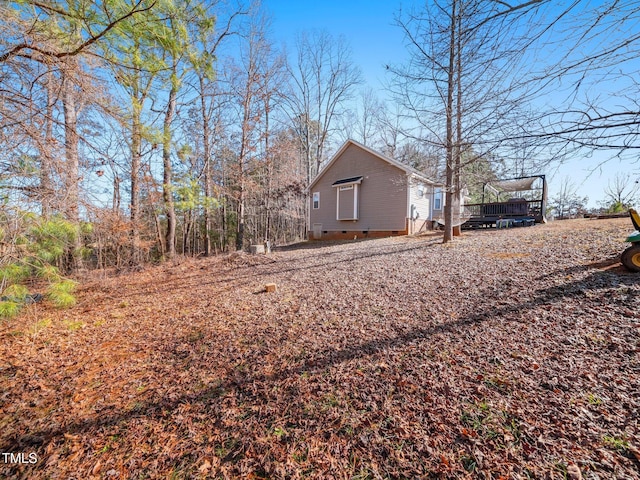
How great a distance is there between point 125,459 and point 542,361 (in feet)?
11.8

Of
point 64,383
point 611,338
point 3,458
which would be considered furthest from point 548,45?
point 64,383

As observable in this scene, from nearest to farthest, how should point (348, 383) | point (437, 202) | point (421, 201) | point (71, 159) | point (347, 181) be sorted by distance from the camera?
point (348, 383) → point (71, 159) → point (421, 201) → point (347, 181) → point (437, 202)

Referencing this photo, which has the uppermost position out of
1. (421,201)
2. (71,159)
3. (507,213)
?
(421,201)

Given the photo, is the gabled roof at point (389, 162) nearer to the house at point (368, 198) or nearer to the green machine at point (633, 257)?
the house at point (368, 198)

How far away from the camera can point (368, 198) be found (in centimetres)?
1345

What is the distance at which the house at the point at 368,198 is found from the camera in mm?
12148

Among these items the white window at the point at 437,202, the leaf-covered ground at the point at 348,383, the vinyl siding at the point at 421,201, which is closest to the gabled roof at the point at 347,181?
the vinyl siding at the point at 421,201

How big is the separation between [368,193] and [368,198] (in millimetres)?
264

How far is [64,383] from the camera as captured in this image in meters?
2.65

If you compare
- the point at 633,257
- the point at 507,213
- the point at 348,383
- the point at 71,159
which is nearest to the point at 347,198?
the point at 507,213

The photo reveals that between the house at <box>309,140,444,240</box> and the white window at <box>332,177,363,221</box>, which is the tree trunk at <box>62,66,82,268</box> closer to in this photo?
the house at <box>309,140,444,240</box>

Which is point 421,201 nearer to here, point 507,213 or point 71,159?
point 507,213

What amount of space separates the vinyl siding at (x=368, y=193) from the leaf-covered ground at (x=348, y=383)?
7.82 meters

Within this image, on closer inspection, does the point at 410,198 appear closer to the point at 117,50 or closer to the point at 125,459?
the point at 117,50
